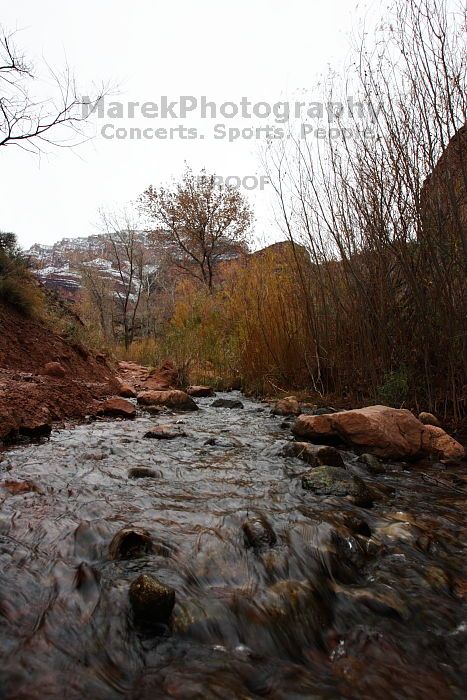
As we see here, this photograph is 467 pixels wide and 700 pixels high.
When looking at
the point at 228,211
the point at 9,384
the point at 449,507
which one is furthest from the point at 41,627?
the point at 228,211

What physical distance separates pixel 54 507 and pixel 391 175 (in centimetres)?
401

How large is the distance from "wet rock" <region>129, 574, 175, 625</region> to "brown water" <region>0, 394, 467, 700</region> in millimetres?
35

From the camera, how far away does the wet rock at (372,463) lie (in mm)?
2777

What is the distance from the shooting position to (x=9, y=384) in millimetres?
3908

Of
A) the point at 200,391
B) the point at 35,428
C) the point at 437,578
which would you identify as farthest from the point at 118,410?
the point at 437,578

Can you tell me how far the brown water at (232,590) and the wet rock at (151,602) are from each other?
4 centimetres

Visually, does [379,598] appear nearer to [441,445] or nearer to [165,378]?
[441,445]

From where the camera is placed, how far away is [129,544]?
160 centimetres

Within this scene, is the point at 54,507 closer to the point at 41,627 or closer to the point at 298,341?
the point at 41,627

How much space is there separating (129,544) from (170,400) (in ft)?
13.1

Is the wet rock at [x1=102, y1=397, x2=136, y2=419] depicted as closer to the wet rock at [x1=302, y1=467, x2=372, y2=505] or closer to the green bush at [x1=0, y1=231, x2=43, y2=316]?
the wet rock at [x1=302, y1=467, x2=372, y2=505]

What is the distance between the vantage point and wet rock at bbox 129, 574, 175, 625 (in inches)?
48.8

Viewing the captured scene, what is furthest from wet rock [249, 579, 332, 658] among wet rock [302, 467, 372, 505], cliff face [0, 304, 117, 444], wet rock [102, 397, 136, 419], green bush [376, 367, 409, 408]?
wet rock [102, 397, 136, 419]

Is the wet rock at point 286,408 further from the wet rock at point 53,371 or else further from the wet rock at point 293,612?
the wet rock at point 293,612
